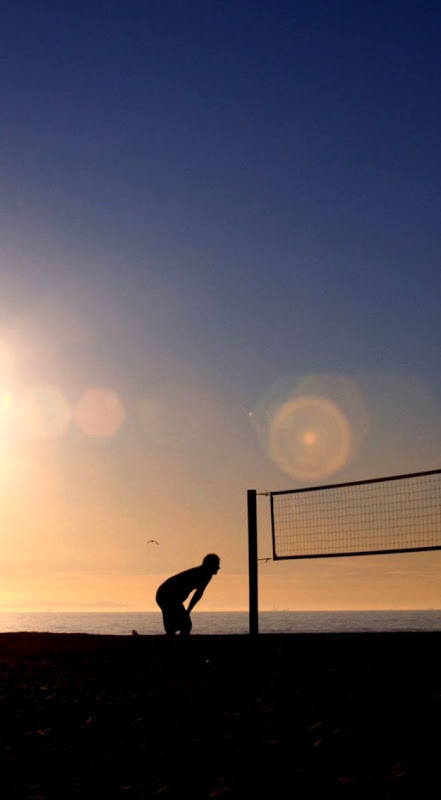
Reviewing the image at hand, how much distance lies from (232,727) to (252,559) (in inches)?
417

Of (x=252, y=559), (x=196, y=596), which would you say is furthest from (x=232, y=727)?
(x=252, y=559)

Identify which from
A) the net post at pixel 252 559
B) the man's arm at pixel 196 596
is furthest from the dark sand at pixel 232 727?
the net post at pixel 252 559

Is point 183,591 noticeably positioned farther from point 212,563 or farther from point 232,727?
point 232,727

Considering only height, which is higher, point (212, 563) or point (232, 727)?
→ point (212, 563)

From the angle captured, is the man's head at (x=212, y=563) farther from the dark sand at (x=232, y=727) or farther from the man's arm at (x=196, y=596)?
the dark sand at (x=232, y=727)

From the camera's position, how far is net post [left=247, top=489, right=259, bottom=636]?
16547 millimetres

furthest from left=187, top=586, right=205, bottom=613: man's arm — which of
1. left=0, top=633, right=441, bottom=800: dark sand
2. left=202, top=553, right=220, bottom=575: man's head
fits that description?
left=0, top=633, right=441, bottom=800: dark sand

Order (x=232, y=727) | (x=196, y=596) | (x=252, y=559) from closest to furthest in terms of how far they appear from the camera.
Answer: (x=232, y=727) < (x=196, y=596) < (x=252, y=559)

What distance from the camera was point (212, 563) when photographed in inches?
511

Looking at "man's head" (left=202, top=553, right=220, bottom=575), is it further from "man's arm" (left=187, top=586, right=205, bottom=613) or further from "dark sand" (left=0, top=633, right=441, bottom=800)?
"dark sand" (left=0, top=633, right=441, bottom=800)

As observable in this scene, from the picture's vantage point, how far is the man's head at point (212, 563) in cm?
1295

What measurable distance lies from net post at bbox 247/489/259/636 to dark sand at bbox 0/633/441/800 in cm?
535

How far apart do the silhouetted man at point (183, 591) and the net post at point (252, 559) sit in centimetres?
346

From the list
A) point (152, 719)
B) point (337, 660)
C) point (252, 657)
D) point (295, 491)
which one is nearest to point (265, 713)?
point (152, 719)
